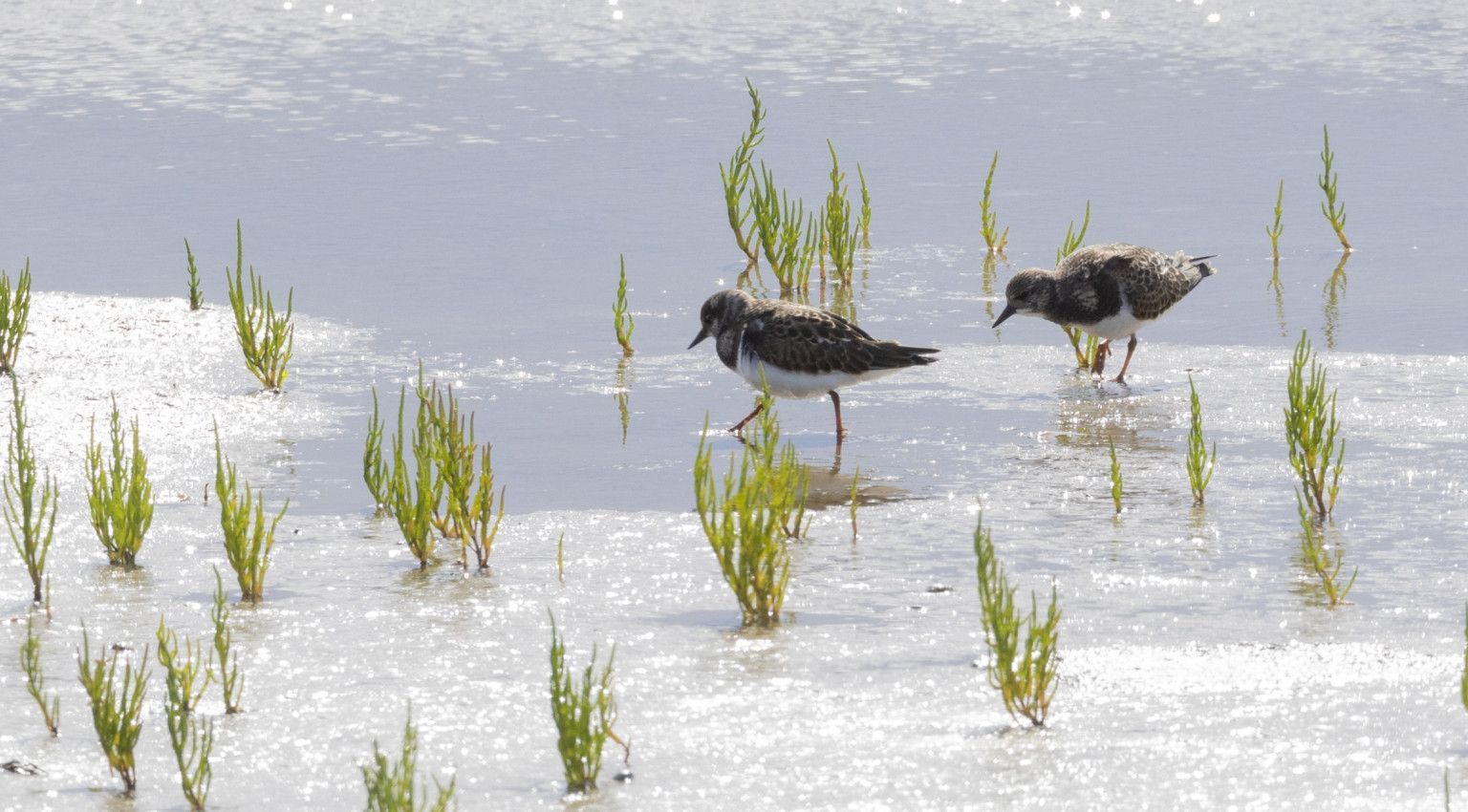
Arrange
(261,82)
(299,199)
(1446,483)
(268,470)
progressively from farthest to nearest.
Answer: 1. (261,82)
2. (299,199)
3. (268,470)
4. (1446,483)

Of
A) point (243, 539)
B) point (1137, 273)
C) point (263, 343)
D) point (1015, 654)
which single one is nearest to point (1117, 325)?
point (1137, 273)

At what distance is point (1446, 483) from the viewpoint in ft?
28.9

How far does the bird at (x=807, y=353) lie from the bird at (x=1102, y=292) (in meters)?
1.55

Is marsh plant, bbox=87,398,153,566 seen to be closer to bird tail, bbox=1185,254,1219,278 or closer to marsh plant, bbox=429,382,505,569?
marsh plant, bbox=429,382,505,569

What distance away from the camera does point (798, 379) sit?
10.1 metres

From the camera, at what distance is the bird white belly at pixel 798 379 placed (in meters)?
10.1

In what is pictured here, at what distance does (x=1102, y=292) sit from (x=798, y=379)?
235 centimetres

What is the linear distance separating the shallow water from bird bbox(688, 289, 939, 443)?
365 mm

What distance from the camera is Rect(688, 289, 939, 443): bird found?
10039 millimetres

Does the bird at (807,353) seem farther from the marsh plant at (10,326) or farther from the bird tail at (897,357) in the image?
the marsh plant at (10,326)

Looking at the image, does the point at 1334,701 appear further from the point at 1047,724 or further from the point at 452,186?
the point at 452,186

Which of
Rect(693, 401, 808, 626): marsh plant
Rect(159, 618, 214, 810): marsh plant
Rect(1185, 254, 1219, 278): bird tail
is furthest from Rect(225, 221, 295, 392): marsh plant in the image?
Rect(1185, 254, 1219, 278): bird tail

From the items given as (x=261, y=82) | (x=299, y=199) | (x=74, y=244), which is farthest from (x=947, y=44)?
(x=74, y=244)

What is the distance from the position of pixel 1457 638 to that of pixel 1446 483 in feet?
7.80
